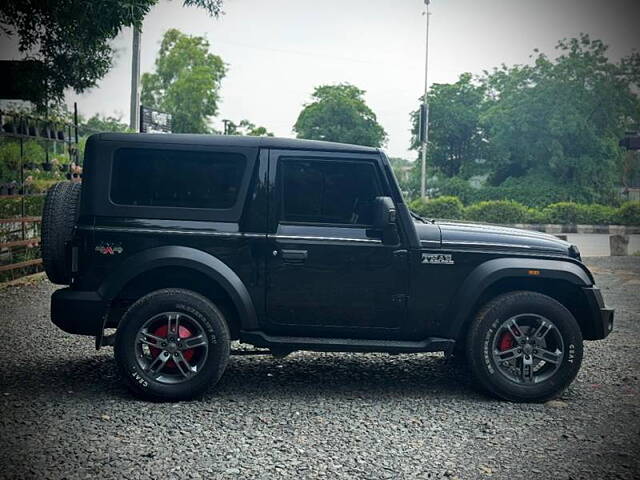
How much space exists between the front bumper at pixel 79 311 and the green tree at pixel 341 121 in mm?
80322

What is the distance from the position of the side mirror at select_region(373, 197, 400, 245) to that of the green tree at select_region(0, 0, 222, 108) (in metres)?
6.52

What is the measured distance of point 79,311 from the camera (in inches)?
213

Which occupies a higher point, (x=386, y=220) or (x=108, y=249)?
(x=386, y=220)

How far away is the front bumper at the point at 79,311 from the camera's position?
5.42 metres

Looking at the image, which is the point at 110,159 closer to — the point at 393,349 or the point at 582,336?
the point at 393,349

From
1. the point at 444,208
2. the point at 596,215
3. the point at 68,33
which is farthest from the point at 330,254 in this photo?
the point at 596,215

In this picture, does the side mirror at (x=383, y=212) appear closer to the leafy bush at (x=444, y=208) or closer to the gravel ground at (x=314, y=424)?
the gravel ground at (x=314, y=424)

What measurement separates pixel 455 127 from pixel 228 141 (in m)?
62.3

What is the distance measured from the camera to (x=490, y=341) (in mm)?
5625

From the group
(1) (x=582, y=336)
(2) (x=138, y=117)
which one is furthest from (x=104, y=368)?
(2) (x=138, y=117)

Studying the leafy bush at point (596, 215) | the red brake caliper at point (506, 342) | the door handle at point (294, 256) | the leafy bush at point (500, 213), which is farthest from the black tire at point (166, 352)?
the leafy bush at point (596, 215)

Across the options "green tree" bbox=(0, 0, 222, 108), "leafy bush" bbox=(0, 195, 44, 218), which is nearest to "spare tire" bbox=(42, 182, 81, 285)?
"green tree" bbox=(0, 0, 222, 108)

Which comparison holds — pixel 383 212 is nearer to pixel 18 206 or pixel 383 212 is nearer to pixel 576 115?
pixel 18 206

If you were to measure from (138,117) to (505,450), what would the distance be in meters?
14.5
